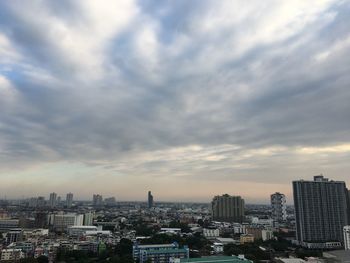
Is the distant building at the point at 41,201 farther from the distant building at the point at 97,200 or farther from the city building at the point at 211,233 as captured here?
the city building at the point at 211,233

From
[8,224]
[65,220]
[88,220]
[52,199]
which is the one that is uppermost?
[52,199]

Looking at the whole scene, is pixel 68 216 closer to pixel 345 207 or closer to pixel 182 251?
pixel 182 251

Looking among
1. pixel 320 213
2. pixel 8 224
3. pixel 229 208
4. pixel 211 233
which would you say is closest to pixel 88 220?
pixel 8 224

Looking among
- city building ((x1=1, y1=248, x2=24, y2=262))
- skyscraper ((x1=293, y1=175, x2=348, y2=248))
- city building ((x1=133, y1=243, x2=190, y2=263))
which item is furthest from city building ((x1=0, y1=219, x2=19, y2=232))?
skyscraper ((x1=293, y1=175, x2=348, y2=248))

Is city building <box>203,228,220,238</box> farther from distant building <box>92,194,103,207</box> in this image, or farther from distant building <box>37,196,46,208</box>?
distant building <box>92,194,103,207</box>

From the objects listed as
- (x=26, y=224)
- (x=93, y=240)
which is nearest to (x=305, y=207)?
(x=93, y=240)

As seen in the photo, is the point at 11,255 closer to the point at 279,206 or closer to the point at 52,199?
the point at 279,206
